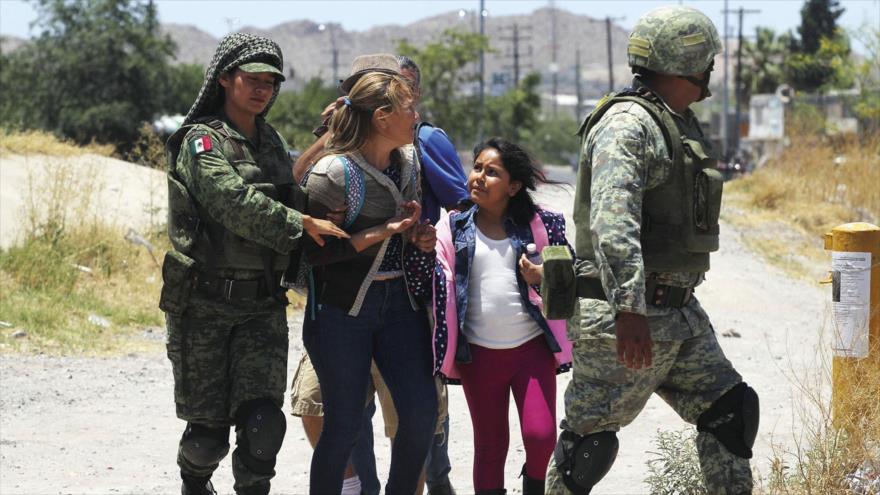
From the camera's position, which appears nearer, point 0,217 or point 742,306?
point 742,306

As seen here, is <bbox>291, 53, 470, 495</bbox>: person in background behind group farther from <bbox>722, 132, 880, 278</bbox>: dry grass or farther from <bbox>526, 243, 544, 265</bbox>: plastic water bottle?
<bbox>722, 132, 880, 278</bbox>: dry grass

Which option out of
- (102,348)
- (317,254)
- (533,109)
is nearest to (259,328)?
(317,254)

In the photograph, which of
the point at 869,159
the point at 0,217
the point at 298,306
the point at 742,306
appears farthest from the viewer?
the point at 869,159

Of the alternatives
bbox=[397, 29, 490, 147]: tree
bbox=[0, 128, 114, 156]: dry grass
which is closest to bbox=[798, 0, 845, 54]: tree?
bbox=[397, 29, 490, 147]: tree

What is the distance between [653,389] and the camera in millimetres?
4277

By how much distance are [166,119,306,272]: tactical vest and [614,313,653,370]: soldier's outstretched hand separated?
1.25 meters

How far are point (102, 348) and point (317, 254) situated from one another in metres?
5.36

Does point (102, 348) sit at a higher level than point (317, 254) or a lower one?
lower

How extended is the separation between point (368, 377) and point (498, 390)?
571mm

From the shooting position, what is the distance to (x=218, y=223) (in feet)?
14.8

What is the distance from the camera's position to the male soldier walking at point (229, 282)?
4492 mm

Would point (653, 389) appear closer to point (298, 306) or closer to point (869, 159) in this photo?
point (298, 306)

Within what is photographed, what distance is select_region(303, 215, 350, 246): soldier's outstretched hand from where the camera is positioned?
4.33 meters

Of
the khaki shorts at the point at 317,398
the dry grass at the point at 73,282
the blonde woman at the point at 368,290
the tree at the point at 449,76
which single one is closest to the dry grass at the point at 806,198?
the dry grass at the point at 73,282
